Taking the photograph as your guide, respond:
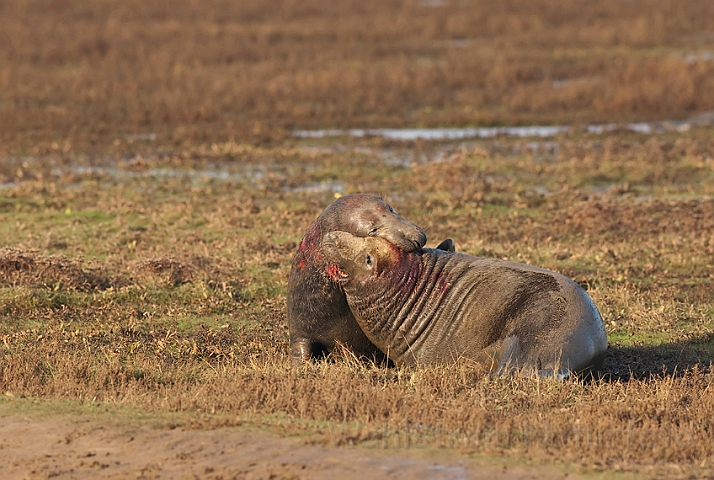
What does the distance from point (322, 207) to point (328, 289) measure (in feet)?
22.9

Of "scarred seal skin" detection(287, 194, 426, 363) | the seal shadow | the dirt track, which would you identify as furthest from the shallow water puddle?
the dirt track

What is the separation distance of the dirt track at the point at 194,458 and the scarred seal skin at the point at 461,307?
1737mm

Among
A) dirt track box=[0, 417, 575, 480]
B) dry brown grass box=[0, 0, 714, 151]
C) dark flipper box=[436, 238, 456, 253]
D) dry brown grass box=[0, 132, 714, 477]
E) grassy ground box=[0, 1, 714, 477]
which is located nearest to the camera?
dirt track box=[0, 417, 575, 480]

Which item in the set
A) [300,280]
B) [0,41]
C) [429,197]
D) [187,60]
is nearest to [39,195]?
[429,197]

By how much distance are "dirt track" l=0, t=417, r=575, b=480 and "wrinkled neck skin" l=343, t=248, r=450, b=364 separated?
6.37 ft

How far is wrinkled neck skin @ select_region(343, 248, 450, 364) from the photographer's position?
821 centimetres

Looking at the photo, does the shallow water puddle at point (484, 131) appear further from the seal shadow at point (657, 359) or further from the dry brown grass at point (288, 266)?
the seal shadow at point (657, 359)

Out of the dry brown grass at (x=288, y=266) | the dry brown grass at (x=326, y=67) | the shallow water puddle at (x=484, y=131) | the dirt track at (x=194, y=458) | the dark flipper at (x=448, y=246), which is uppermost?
the dry brown grass at (x=326, y=67)

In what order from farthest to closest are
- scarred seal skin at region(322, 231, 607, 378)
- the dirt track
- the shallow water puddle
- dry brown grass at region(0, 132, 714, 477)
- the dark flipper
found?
the shallow water puddle
the dark flipper
scarred seal skin at region(322, 231, 607, 378)
dry brown grass at region(0, 132, 714, 477)
the dirt track

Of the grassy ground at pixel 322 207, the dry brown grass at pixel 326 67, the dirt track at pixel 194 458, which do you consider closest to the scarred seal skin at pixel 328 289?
the grassy ground at pixel 322 207

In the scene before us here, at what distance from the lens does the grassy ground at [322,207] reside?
7.04m

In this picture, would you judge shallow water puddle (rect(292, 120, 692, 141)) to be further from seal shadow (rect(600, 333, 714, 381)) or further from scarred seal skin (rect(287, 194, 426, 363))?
scarred seal skin (rect(287, 194, 426, 363))

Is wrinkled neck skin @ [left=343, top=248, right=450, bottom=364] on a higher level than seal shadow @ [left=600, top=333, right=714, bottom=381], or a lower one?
higher

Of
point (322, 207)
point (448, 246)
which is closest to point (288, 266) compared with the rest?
point (322, 207)
